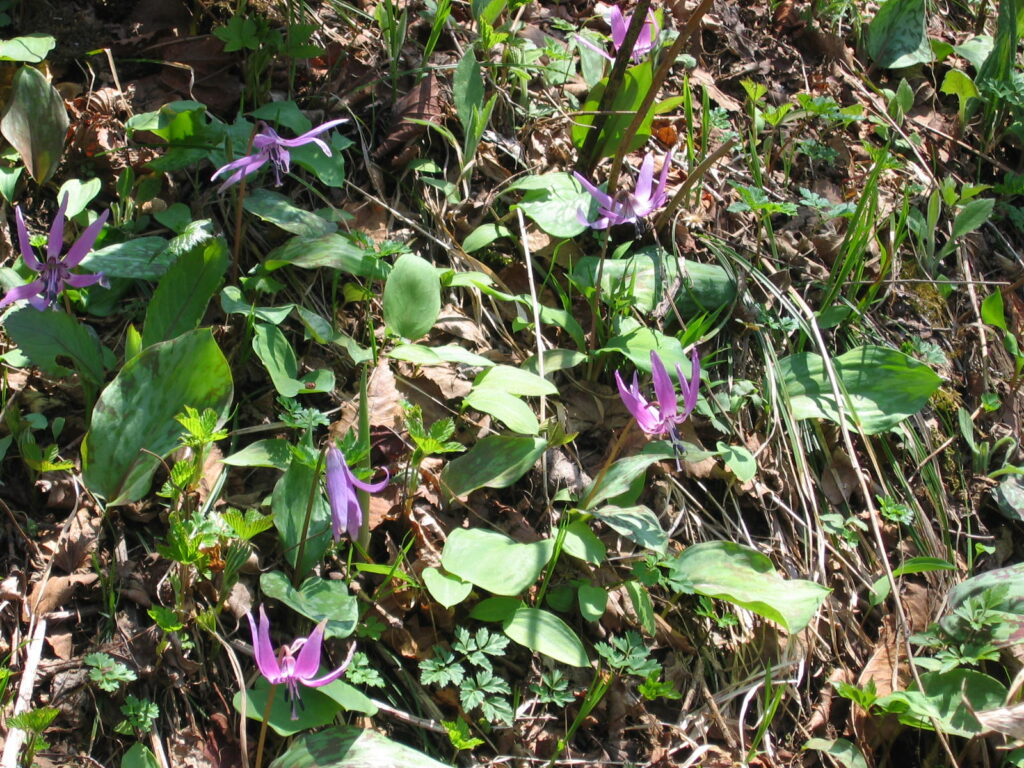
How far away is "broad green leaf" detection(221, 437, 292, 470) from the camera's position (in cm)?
193

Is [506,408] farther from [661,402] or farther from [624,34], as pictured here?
[624,34]

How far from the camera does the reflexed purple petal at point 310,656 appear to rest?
58.7 inches

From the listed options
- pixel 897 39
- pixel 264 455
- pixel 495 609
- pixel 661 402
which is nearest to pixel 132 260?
pixel 264 455

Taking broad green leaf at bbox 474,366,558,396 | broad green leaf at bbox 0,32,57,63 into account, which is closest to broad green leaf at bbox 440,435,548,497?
broad green leaf at bbox 474,366,558,396

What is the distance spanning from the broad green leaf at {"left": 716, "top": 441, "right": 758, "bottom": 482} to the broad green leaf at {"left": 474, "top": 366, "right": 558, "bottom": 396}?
1.55ft

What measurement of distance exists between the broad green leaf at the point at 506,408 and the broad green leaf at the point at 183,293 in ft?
2.13

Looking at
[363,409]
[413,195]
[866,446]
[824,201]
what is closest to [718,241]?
[824,201]

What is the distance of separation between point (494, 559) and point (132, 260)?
112 centimetres

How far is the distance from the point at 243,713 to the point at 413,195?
1554 mm

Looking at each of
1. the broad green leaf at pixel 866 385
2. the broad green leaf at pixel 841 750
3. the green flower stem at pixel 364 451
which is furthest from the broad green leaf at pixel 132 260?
the broad green leaf at pixel 841 750

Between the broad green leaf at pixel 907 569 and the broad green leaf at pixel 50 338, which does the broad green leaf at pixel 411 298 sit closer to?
the broad green leaf at pixel 50 338

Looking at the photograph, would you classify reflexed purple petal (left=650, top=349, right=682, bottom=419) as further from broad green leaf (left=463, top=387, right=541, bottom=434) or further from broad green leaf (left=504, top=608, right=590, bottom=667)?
broad green leaf (left=504, top=608, right=590, bottom=667)

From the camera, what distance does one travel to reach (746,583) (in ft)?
6.68

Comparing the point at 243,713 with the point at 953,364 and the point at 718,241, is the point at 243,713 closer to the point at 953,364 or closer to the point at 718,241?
the point at 718,241
